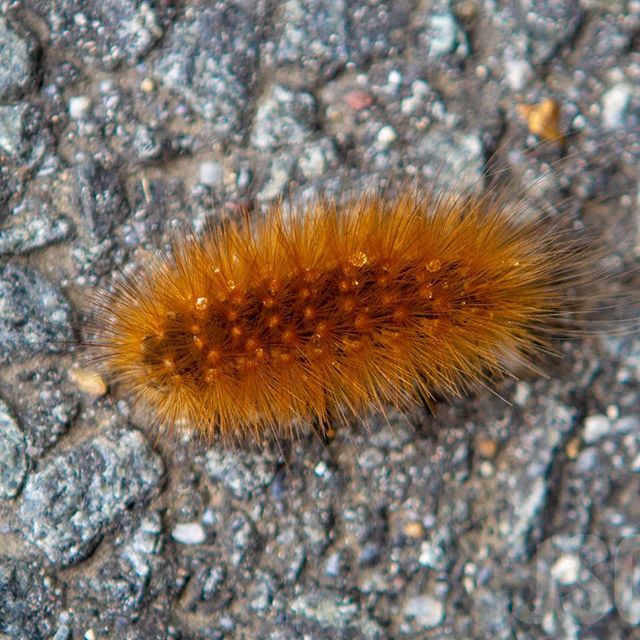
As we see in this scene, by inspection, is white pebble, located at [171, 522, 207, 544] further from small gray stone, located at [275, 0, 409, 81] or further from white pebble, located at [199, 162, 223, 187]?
small gray stone, located at [275, 0, 409, 81]

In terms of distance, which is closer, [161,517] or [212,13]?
[161,517]

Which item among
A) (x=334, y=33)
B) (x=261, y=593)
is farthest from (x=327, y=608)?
(x=334, y=33)

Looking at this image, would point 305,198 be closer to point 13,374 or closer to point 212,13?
point 212,13

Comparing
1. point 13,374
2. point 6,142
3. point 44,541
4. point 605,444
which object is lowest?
point 605,444

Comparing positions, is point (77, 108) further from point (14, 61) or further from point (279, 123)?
point (279, 123)

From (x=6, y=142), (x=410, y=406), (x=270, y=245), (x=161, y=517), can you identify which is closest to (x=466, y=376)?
(x=410, y=406)

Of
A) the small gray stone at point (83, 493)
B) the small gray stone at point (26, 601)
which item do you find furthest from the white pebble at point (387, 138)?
the small gray stone at point (26, 601)

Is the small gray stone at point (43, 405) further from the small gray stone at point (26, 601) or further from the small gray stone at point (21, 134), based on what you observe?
the small gray stone at point (21, 134)

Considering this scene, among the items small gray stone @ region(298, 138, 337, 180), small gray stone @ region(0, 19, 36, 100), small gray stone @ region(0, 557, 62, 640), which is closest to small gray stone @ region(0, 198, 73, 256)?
small gray stone @ region(0, 19, 36, 100)
